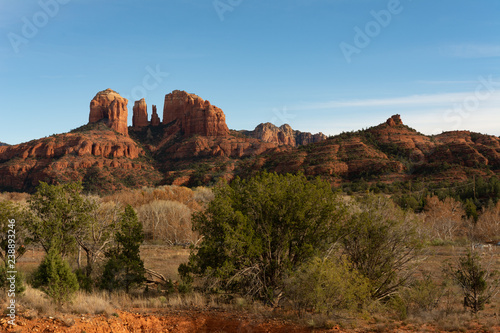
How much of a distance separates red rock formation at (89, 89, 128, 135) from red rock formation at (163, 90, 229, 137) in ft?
60.7

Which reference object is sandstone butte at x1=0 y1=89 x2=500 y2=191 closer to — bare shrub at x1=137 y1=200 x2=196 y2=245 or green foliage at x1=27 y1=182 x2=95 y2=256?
bare shrub at x1=137 y1=200 x2=196 y2=245

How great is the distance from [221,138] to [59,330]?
11357 centimetres

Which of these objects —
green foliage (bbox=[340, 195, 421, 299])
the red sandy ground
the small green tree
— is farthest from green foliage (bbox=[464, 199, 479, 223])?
the small green tree

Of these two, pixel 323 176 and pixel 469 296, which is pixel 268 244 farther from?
pixel 323 176

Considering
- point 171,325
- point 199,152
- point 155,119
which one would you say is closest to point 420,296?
point 171,325

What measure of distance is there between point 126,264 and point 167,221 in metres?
22.6

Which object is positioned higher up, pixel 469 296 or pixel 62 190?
pixel 62 190

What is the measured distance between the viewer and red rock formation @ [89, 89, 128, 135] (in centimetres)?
12656

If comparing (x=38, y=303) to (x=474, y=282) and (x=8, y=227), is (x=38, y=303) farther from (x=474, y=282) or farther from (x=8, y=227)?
(x=474, y=282)

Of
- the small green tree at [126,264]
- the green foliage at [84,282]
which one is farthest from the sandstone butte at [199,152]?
the green foliage at [84,282]

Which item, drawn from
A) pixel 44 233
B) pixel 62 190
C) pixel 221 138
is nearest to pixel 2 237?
pixel 44 233

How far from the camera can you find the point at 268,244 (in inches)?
507

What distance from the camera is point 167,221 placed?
37.2 metres

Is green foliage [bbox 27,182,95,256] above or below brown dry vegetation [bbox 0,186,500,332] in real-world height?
above
